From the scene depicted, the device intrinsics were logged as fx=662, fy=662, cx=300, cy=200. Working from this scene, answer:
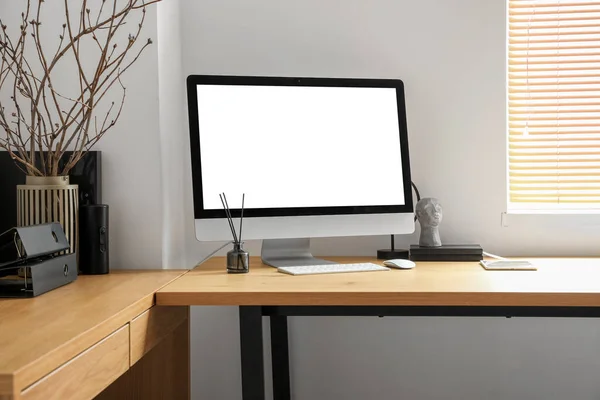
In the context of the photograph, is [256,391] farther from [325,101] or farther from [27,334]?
[325,101]

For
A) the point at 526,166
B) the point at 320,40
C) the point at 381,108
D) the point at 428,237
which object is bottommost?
the point at 428,237

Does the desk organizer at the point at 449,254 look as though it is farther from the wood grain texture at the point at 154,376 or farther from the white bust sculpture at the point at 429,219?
the wood grain texture at the point at 154,376

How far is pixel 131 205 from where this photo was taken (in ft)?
6.43

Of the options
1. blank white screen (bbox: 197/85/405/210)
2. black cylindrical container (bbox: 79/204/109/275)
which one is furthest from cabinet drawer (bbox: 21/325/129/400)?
blank white screen (bbox: 197/85/405/210)

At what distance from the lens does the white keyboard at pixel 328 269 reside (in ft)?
5.74

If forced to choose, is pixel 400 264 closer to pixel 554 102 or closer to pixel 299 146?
pixel 299 146

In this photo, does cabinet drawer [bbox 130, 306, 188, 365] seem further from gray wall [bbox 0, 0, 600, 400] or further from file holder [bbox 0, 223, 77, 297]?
gray wall [bbox 0, 0, 600, 400]

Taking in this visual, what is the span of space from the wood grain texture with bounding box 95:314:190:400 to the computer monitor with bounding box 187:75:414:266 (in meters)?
0.32

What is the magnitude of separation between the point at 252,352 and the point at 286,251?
0.51m

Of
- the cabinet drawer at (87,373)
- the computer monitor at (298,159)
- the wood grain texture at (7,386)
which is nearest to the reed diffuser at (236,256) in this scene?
the computer monitor at (298,159)

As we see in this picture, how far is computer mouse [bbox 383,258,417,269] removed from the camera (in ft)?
6.03

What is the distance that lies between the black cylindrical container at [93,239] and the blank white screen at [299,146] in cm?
28

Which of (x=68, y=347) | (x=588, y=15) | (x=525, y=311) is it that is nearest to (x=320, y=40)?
(x=588, y=15)

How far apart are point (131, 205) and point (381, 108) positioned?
798 mm
